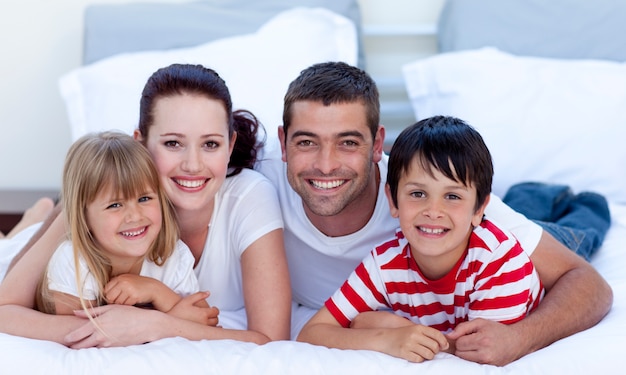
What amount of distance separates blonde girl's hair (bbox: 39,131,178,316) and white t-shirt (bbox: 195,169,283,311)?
21cm

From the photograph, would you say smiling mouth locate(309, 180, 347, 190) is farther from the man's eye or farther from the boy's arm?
the boy's arm

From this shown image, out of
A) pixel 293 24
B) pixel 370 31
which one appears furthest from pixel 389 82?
pixel 293 24

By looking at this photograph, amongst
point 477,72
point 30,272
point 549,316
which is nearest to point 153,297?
point 30,272

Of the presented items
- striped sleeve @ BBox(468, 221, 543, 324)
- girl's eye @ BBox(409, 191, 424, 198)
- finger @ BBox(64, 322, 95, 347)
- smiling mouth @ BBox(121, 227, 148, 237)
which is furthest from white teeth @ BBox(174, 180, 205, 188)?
striped sleeve @ BBox(468, 221, 543, 324)

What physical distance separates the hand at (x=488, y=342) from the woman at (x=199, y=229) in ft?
1.31

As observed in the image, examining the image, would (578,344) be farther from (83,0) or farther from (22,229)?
(83,0)

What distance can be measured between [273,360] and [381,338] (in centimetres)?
21

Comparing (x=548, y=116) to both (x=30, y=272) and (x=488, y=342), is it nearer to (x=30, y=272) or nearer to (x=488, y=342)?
(x=488, y=342)

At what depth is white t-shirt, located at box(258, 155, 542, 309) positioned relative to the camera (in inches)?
68.1

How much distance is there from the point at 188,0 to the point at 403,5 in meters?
0.77

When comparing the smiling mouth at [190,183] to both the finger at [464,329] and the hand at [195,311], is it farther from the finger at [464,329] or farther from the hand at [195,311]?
the finger at [464,329]

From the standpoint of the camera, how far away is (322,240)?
1.78 metres

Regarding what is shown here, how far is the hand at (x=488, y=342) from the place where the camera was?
1.39 m

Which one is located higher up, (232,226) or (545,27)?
(545,27)
